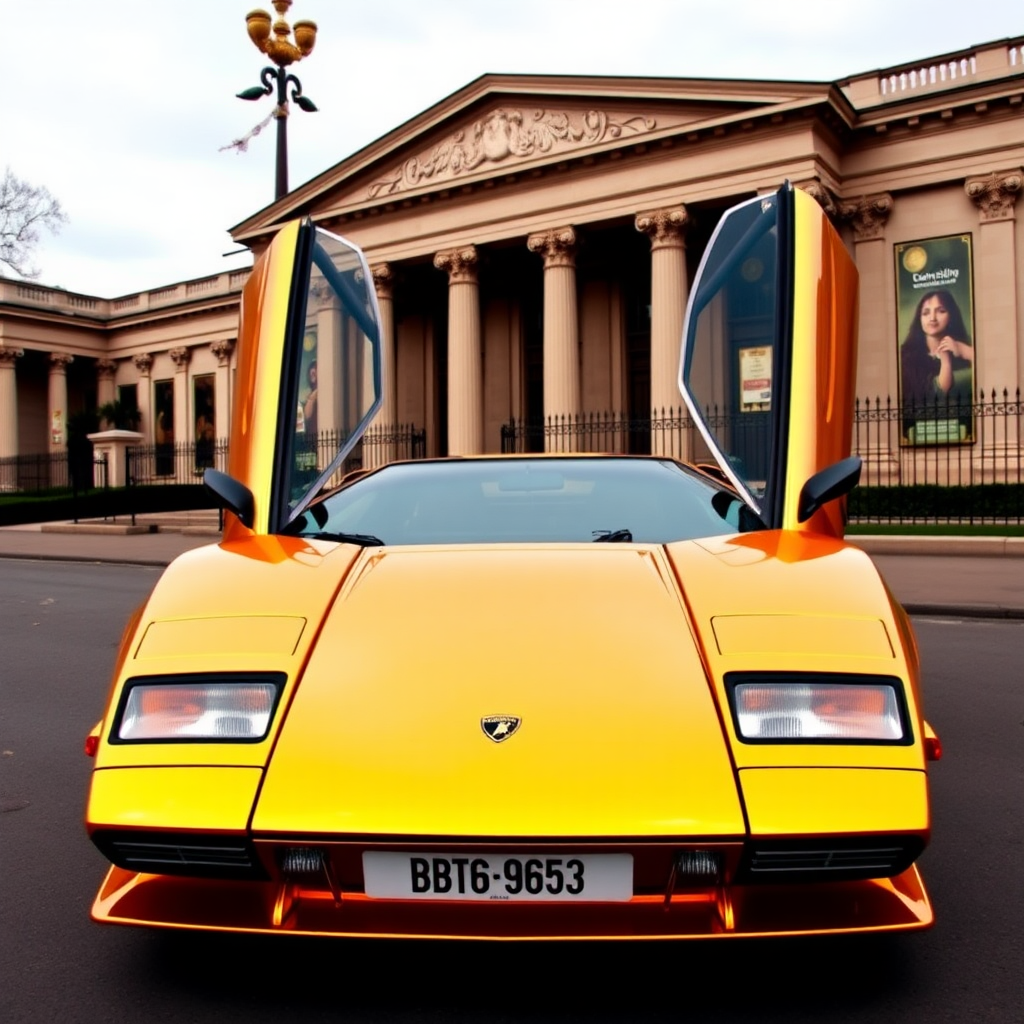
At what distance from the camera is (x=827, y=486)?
2854mm

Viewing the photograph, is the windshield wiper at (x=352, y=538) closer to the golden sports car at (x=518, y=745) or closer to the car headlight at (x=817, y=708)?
the golden sports car at (x=518, y=745)

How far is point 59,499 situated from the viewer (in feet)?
101

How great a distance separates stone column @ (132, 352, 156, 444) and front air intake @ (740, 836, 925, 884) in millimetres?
47682

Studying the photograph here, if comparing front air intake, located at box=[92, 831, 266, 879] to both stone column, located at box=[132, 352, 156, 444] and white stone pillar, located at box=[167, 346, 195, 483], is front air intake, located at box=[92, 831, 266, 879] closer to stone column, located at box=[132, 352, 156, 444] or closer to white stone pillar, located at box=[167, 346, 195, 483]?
white stone pillar, located at box=[167, 346, 195, 483]

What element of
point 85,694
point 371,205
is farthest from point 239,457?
point 371,205

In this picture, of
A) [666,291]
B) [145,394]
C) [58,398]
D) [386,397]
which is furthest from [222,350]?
[666,291]

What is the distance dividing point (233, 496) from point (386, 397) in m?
31.1

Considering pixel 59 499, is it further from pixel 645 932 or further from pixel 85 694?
pixel 645 932

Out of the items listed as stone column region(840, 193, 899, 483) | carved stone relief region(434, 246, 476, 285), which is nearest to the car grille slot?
stone column region(840, 193, 899, 483)

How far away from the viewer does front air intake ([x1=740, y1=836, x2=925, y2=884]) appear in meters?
1.73

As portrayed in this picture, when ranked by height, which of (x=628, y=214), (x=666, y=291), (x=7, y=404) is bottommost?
(x=7, y=404)

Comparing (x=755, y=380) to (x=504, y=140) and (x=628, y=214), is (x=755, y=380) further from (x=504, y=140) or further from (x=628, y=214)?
(x=504, y=140)

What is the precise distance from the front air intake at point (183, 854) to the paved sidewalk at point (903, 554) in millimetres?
8222

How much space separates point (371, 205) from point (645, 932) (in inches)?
1267
